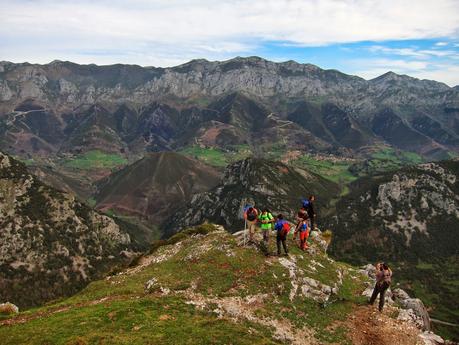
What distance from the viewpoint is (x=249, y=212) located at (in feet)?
195

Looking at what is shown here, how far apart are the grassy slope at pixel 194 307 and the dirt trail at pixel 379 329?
158 cm

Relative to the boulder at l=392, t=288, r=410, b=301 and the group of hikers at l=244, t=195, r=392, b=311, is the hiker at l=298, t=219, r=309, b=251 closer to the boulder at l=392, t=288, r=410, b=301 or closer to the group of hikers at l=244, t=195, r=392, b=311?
the group of hikers at l=244, t=195, r=392, b=311

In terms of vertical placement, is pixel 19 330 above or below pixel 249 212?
below

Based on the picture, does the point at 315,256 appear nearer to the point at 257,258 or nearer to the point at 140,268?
the point at 257,258

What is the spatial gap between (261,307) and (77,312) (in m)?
21.5

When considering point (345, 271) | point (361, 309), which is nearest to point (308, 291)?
point (361, 309)

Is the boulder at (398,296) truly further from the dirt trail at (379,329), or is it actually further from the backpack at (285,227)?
the backpack at (285,227)

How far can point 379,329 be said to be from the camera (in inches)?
1815

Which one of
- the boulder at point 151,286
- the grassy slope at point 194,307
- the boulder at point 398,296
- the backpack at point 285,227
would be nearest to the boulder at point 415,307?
the boulder at point 398,296

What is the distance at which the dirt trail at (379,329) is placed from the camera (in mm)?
44000

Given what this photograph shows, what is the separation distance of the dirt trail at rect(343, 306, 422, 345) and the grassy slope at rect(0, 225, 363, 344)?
1582 mm

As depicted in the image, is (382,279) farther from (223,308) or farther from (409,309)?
(223,308)

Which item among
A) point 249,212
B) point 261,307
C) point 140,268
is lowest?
point 140,268

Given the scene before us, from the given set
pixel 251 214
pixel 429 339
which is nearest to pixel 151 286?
pixel 251 214
